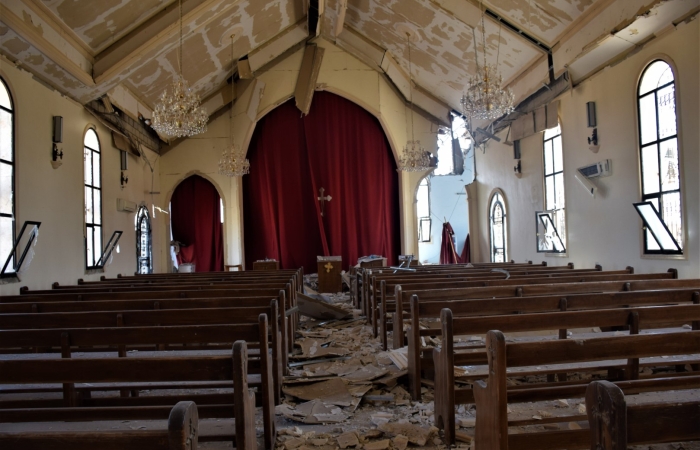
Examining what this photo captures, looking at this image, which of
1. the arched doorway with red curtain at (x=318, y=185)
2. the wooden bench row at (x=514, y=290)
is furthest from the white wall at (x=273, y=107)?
the wooden bench row at (x=514, y=290)

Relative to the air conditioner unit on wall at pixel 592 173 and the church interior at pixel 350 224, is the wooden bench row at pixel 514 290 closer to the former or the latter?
the church interior at pixel 350 224

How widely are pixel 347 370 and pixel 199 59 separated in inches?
304

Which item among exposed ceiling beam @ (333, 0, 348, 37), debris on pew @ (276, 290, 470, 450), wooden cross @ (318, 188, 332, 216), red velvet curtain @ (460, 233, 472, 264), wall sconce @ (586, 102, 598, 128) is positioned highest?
exposed ceiling beam @ (333, 0, 348, 37)

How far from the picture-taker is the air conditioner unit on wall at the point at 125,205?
9.03 m

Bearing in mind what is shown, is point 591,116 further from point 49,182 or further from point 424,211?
point 49,182

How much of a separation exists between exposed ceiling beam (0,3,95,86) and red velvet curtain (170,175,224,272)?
18.4 feet

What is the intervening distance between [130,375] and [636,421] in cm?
144

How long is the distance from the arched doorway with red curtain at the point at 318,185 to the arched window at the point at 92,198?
188 inches

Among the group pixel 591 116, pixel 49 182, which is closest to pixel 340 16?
pixel 591 116

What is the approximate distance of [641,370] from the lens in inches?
142

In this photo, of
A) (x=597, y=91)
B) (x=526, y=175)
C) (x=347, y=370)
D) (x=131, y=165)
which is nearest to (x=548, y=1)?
(x=597, y=91)

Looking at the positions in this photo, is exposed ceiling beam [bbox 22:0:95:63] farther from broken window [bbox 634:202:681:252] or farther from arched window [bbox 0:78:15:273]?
broken window [bbox 634:202:681:252]

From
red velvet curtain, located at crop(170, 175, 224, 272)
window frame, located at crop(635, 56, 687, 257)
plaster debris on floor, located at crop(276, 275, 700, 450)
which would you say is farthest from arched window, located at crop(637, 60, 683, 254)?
red velvet curtain, located at crop(170, 175, 224, 272)

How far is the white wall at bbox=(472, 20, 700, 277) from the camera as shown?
17.6ft
